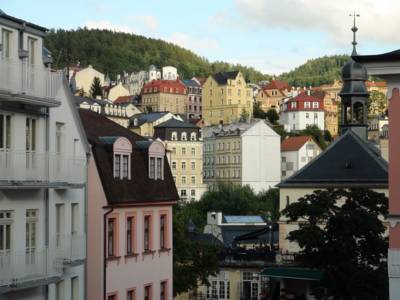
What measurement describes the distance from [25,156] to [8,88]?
1997 mm

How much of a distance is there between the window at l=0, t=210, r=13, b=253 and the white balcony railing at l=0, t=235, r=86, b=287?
40cm

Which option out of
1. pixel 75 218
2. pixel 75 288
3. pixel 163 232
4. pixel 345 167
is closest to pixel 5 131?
pixel 75 218

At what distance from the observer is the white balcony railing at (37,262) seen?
28.1 m

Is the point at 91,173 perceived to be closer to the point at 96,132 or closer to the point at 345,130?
the point at 96,132

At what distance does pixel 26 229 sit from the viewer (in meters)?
30.7

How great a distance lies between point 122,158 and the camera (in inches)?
1551

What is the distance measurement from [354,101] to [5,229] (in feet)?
188

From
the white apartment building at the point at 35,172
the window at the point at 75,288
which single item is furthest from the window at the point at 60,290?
the window at the point at 75,288

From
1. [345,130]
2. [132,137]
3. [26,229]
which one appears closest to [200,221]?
[345,130]

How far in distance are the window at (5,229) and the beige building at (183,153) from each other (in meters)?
163

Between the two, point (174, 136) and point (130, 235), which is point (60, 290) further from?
point (174, 136)

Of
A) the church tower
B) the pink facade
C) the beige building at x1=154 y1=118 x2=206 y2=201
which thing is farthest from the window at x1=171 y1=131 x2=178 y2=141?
the pink facade

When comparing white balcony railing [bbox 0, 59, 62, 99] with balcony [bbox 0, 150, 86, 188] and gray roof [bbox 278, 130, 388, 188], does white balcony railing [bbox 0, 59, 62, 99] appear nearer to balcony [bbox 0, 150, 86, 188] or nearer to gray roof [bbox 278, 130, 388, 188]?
balcony [bbox 0, 150, 86, 188]

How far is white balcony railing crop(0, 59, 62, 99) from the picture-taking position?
92.7 ft
